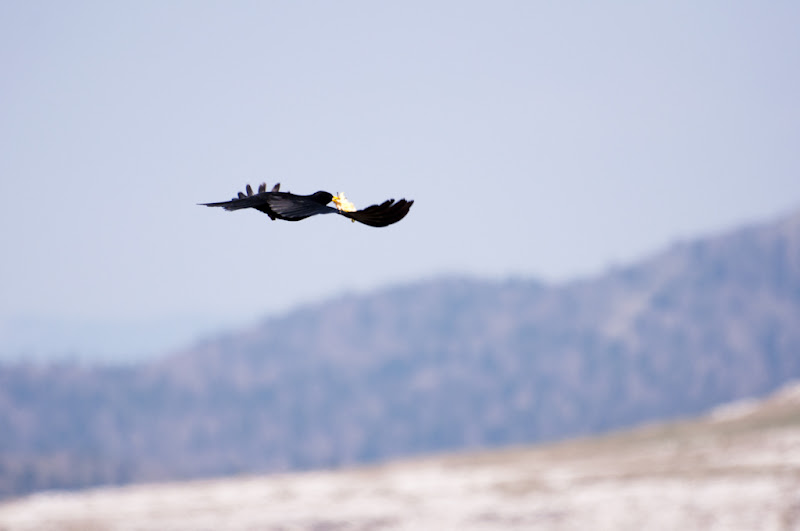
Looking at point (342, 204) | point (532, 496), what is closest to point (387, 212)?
point (342, 204)

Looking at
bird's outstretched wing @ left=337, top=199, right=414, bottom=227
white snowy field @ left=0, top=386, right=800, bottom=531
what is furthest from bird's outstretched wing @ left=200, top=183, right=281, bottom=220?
white snowy field @ left=0, top=386, right=800, bottom=531

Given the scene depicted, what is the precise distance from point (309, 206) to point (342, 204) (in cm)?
37

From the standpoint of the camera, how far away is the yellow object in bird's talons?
12.2m

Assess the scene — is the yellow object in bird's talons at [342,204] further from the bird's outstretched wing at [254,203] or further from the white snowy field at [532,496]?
the white snowy field at [532,496]

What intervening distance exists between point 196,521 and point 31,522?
10.8 m

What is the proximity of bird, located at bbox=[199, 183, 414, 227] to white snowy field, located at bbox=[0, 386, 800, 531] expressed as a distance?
1309 inches

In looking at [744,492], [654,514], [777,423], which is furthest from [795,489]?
[777,423]

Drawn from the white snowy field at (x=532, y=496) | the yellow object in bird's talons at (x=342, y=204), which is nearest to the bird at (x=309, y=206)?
the yellow object in bird's talons at (x=342, y=204)

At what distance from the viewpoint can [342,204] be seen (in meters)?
12.4

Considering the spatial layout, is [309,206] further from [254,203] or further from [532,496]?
[532,496]

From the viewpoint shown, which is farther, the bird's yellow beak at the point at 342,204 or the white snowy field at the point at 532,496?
the white snowy field at the point at 532,496

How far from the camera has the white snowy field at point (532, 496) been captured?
155 ft

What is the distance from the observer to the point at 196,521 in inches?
2318

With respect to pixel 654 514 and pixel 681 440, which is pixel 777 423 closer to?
pixel 681 440
